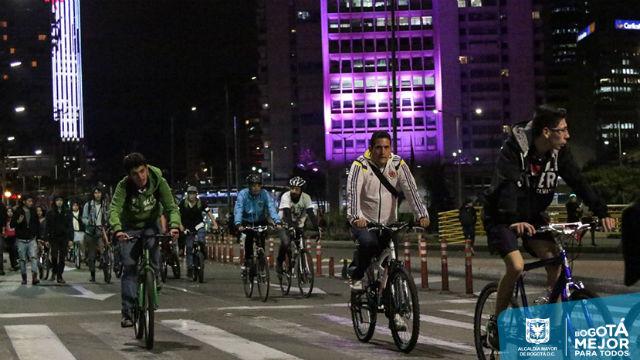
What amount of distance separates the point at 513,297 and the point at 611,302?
2.75 ft

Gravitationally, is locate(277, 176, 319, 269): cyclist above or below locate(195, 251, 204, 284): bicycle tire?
above

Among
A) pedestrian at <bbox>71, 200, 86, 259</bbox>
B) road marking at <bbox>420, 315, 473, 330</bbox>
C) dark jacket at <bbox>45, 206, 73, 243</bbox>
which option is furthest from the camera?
pedestrian at <bbox>71, 200, 86, 259</bbox>

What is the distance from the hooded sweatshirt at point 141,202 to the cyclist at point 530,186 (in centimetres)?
398

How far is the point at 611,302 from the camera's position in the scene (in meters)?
5.84

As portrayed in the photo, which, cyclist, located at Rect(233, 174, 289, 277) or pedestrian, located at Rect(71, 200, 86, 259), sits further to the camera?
pedestrian, located at Rect(71, 200, 86, 259)

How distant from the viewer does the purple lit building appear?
130 metres

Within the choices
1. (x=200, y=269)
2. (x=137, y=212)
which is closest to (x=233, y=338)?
(x=137, y=212)

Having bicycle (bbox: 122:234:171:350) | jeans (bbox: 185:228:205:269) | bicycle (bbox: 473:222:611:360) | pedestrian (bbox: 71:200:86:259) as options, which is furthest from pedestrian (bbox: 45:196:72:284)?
bicycle (bbox: 473:222:611:360)

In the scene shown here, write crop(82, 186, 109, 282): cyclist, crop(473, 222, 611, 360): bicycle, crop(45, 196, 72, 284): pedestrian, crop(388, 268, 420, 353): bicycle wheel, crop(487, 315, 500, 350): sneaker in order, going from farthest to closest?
crop(82, 186, 109, 282): cyclist → crop(45, 196, 72, 284): pedestrian → crop(388, 268, 420, 353): bicycle wheel → crop(487, 315, 500, 350): sneaker → crop(473, 222, 611, 360): bicycle

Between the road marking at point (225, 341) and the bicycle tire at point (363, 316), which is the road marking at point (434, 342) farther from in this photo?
the road marking at point (225, 341)

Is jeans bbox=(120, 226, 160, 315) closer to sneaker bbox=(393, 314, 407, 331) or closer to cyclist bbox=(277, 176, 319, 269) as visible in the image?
sneaker bbox=(393, 314, 407, 331)

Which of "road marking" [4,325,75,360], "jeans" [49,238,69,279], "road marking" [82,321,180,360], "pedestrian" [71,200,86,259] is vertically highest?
"pedestrian" [71,200,86,259]

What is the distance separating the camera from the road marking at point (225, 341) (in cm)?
823

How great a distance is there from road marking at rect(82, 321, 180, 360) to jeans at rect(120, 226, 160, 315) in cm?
42
